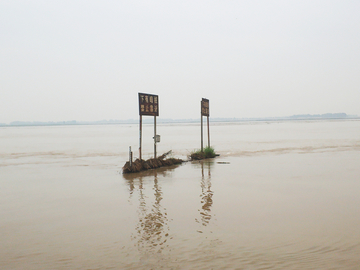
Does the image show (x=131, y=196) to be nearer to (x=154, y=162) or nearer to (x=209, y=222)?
(x=209, y=222)

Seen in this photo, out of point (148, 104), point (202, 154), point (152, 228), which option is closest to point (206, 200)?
point (152, 228)

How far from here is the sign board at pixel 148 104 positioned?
12836mm

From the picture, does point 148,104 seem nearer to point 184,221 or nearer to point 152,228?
point 184,221

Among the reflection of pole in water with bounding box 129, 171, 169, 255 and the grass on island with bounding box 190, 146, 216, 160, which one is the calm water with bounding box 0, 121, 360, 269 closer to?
the reflection of pole in water with bounding box 129, 171, 169, 255

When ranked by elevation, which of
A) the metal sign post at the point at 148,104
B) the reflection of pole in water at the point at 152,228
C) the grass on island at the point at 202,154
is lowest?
the reflection of pole in water at the point at 152,228

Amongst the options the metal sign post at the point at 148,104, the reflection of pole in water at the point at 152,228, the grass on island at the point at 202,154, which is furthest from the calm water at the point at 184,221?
the grass on island at the point at 202,154

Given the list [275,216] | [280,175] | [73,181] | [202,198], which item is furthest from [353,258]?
[73,181]

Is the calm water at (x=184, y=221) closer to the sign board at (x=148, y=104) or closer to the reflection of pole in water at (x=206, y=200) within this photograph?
the reflection of pole in water at (x=206, y=200)

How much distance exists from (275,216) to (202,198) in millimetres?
1965

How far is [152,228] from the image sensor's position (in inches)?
220

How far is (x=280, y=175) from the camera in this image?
34.7 ft

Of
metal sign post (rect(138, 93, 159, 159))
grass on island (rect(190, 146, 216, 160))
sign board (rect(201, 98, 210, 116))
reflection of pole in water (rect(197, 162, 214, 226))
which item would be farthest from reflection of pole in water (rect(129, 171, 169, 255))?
sign board (rect(201, 98, 210, 116))

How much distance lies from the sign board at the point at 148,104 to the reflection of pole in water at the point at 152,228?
5788 mm

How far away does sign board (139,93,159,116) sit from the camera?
505 inches
